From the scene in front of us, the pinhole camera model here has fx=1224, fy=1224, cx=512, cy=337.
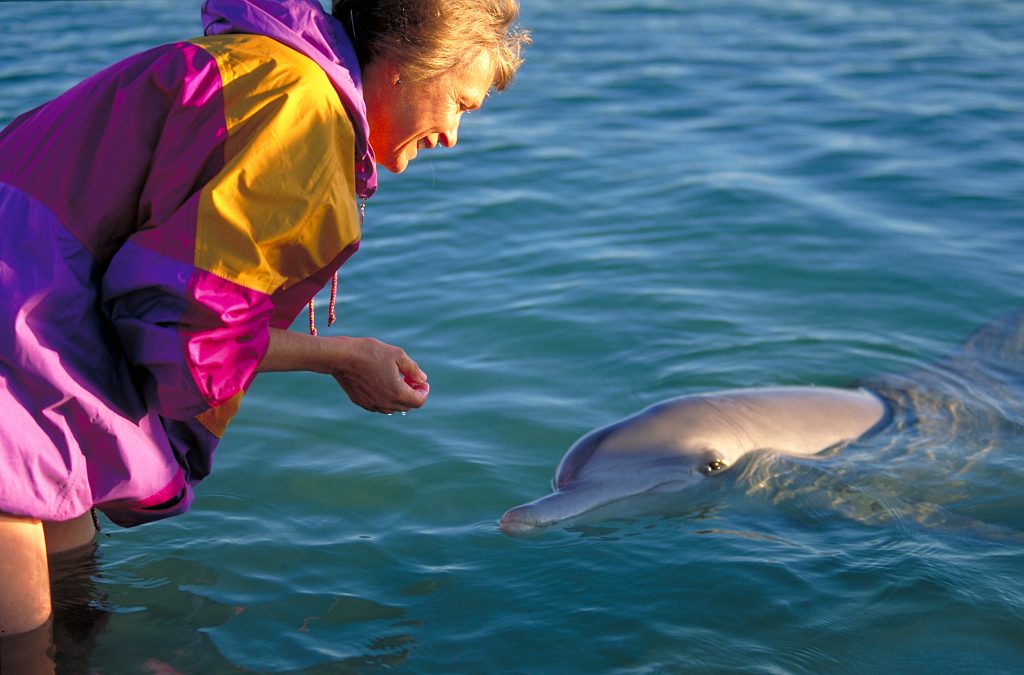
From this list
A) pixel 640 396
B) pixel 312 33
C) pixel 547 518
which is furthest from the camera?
pixel 640 396

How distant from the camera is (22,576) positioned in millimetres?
3467

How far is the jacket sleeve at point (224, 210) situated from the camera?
3092mm

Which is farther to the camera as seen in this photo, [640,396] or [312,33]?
[640,396]

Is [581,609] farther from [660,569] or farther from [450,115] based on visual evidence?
[450,115]

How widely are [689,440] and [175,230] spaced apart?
118 inches

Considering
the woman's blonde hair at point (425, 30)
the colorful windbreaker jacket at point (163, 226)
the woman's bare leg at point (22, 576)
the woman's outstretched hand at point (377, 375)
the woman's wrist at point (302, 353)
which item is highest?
the woman's blonde hair at point (425, 30)

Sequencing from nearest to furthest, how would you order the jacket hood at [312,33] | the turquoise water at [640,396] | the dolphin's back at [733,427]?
the jacket hood at [312,33]
the turquoise water at [640,396]
the dolphin's back at [733,427]

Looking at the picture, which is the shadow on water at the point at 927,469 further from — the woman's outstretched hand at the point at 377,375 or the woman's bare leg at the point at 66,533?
the woman's bare leg at the point at 66,533

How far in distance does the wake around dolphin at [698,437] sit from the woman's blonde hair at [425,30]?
2014 mm

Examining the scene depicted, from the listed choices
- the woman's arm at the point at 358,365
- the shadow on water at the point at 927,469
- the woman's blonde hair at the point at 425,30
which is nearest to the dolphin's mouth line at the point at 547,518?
the shadow on water at the point at 927,469

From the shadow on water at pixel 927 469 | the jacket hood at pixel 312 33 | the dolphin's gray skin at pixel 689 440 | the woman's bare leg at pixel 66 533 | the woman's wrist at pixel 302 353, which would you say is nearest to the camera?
the jacket hood at pixel 312 33

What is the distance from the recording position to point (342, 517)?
521 centimetres

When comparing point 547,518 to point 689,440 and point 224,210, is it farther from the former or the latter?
Answer: point 224,210

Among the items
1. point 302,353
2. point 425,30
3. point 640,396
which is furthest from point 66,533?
point 640,396
